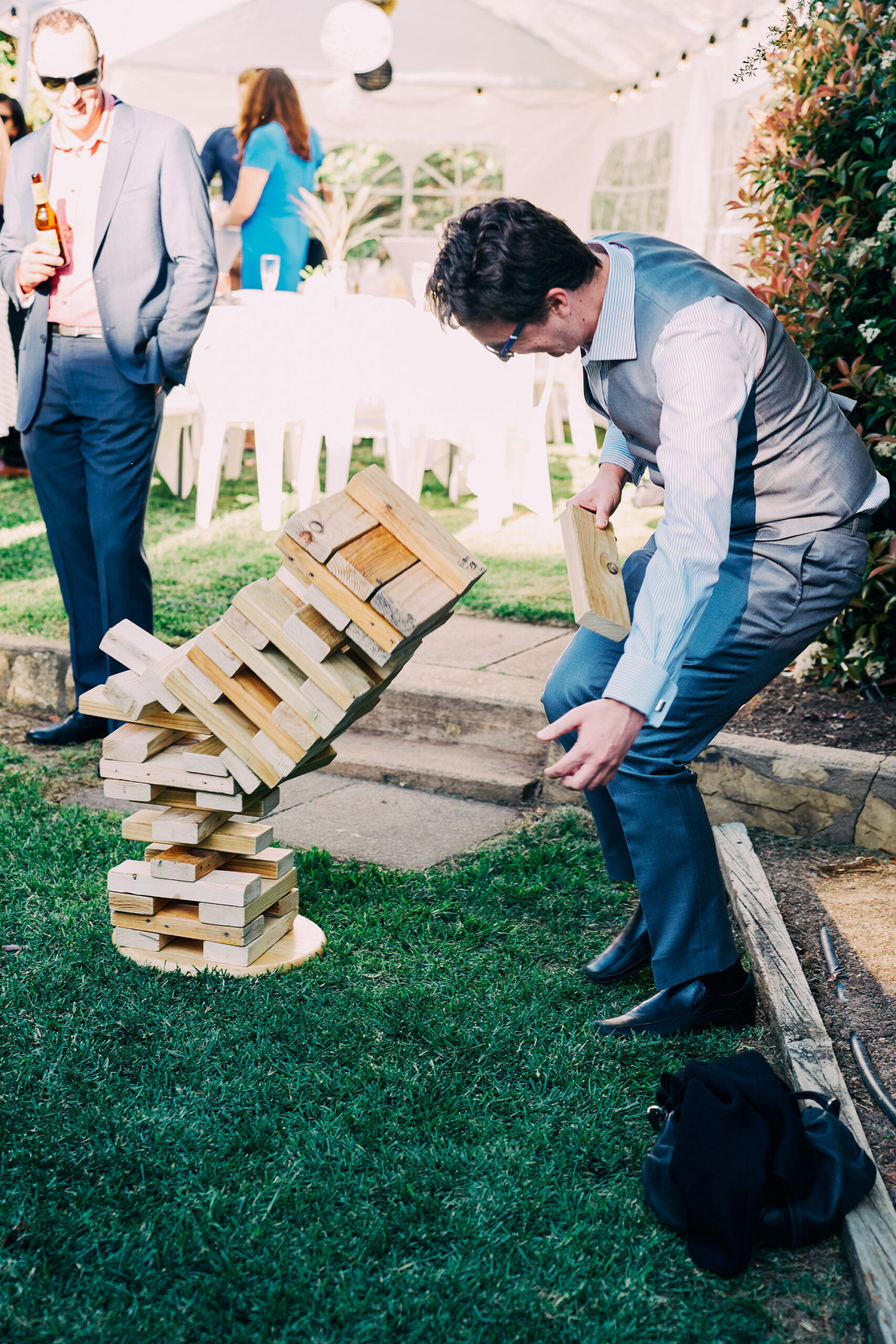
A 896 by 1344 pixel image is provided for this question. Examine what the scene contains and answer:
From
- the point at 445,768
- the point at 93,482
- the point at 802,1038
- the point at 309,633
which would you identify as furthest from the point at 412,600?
the point at 93,482

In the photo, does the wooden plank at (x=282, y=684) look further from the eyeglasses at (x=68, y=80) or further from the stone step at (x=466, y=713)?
the eyeglasses at (x=68, y=80)

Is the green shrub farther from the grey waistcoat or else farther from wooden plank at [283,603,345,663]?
wooden plank at [283,603,345,663]

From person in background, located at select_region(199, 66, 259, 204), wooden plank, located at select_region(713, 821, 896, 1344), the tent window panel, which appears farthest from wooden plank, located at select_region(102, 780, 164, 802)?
the tent window panel

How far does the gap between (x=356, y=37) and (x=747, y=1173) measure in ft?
36.1

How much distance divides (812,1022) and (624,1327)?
0.89m

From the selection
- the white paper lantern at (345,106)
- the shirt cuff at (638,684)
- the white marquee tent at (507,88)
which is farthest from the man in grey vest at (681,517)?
the white paper lantern at (345,106)

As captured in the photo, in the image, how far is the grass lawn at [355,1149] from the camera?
1779 millimetres

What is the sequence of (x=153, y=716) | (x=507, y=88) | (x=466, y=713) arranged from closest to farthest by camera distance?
(x=153, y=716)
(x=466, y=713)
(x=507, y=88)

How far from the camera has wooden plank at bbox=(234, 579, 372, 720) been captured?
2.51 meters

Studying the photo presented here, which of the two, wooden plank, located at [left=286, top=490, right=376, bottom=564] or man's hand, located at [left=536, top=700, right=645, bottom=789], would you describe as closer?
man's hand, located at [left=536, top=700, right=645, bottom=789]

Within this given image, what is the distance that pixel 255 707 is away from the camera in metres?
2.56

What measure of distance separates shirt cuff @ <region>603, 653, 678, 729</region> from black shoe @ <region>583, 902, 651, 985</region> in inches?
34.7

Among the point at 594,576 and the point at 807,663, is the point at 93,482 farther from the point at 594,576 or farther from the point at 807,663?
the point at 807,663

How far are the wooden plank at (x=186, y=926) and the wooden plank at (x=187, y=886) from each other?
0.16 ft
